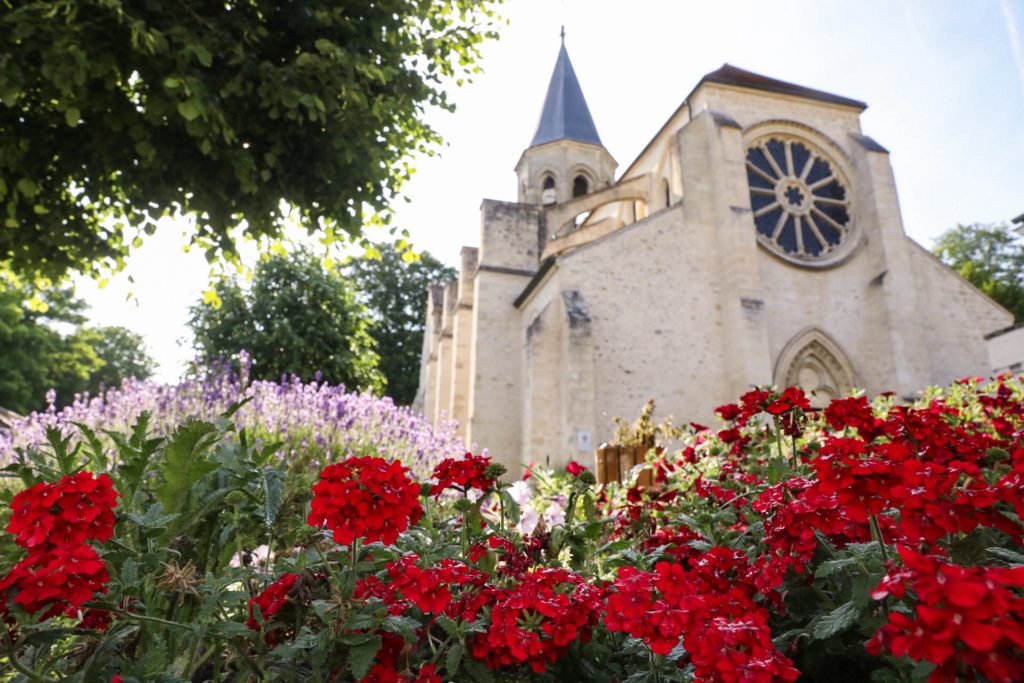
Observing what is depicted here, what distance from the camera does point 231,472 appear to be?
1848mm

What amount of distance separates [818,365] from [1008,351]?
3.55m

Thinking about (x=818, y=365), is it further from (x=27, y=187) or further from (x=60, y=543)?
(x=60, y=543)

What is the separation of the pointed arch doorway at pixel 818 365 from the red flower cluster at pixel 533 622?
46.4 feet

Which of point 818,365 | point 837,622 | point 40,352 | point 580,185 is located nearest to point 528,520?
point 837,622

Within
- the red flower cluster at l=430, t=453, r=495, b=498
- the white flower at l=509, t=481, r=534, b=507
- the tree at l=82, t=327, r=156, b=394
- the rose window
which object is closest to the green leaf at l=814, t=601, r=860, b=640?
the red flower cluster at l=430, t=453, r=495, b=498

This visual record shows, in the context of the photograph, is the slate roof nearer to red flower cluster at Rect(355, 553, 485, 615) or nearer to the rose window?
the rose window

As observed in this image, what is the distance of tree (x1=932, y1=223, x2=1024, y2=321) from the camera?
2673cm

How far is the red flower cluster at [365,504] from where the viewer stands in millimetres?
1313

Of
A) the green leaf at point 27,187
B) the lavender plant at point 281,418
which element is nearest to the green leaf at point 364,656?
the lavender plant at point 281,418

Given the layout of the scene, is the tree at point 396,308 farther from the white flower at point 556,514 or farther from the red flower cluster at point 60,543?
the red flower cluster at point 60,543

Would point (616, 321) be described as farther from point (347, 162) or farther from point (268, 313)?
point (268, 313)

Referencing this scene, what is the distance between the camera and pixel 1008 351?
12.1 meters

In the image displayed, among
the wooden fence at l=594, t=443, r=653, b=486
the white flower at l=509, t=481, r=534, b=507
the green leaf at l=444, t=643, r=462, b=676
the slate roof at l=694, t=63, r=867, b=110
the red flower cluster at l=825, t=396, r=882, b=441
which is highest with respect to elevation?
the slate roof at l=694, t=63, r=867, b=110

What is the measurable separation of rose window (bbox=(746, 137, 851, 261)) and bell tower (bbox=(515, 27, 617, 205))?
23.2 feet
